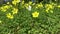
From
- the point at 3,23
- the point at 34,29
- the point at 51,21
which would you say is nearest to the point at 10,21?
the point at 3,23

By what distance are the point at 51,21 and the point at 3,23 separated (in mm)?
1178

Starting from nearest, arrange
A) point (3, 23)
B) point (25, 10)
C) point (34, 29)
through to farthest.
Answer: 1. point (34, 29)
2. point (3, 23)
3. point (25, 10)

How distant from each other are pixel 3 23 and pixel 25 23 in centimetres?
56

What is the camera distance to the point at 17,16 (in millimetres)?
4996

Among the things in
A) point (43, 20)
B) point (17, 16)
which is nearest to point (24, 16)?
point (17, 16)

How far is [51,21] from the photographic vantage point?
472cm

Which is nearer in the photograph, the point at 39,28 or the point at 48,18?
the point at 39,28

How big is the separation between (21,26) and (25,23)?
0.12 meters

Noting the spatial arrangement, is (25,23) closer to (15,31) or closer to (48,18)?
(15,31)

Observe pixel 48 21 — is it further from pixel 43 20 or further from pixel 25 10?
pixel 25 10

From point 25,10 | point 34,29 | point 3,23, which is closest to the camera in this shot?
point 34,29

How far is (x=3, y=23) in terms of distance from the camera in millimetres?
4715

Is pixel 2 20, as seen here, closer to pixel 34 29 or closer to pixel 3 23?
pixel 3 23

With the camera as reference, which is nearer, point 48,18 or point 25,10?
point 48,18
